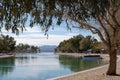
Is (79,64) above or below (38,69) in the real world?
above

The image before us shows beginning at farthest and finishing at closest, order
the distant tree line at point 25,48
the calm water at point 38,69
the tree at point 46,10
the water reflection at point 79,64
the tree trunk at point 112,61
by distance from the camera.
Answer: the distant tree line at point 25,48
the water reflection at point 79,64
the calm water at point 38,69
the tree trunk at point 112,61
the tree at point 46,10

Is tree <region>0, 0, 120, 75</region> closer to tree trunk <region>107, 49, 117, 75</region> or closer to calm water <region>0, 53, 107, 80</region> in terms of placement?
tree trunk <region>107, 49, 117, 75</region>

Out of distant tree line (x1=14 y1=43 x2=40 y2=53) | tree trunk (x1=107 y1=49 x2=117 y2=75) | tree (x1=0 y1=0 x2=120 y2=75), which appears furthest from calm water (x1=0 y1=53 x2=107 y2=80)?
distant tree line (x1=14 y1=43 x2=40 y2=53)

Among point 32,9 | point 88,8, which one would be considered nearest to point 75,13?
point 88,8

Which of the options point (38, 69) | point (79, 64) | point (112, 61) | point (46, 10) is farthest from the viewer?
point (79, 64)

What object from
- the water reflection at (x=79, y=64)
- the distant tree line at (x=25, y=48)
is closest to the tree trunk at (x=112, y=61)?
the water reflection at (x=79, y=64)

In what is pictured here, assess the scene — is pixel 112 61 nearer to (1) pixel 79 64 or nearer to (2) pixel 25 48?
(1) pixel 79 64

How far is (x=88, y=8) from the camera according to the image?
6180 mm

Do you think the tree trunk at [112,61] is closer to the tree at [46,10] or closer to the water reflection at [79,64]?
the tree at [46,10]

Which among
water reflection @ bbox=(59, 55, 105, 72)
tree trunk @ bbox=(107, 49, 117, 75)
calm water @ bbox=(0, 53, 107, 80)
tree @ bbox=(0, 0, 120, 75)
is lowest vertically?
calm water @ bbox=(0, 53, 107, 80)

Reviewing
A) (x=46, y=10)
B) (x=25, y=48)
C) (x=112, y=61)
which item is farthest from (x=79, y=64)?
(x=25, y=48)

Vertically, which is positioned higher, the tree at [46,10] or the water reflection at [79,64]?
the tree at [46,10]

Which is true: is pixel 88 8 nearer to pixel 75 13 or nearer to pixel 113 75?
pixel 75 13

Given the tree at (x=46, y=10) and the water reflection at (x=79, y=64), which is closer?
the tree at (x=46, y=10)
